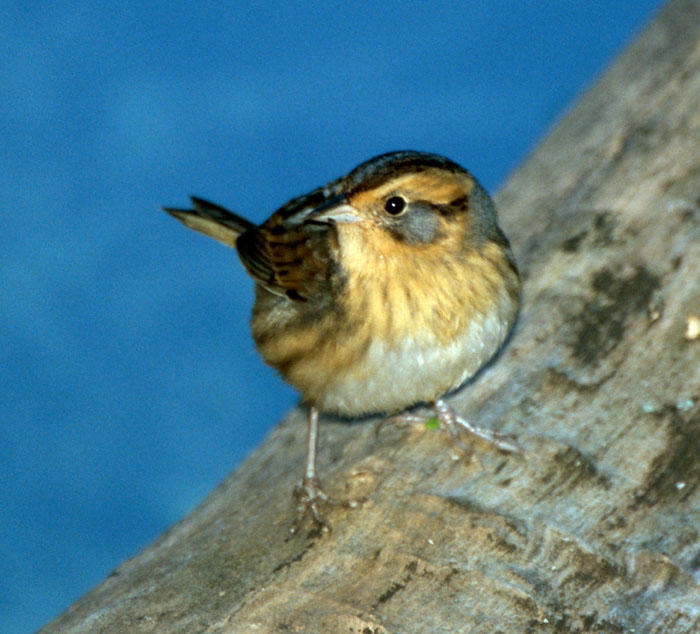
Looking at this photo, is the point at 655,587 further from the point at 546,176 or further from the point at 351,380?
the point at 546,176

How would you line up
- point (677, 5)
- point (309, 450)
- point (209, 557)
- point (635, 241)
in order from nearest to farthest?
1. point (209, 557)
2. point (309, 450)
3. point (635, 241)
4. point (677, 5)

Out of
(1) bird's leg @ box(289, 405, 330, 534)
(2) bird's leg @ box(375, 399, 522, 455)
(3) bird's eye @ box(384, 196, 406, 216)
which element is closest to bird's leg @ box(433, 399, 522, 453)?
(2) bird's leg @ box(375, 399, 522, 455)

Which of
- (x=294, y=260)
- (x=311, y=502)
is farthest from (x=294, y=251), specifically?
(x=311, y=502)

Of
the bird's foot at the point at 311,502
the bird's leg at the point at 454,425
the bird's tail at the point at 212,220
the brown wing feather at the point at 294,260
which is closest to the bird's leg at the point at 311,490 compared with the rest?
the bird's foot at the point at 311,502

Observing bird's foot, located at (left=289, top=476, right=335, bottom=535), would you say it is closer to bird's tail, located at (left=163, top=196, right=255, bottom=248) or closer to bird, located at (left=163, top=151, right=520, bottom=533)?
bird, located at (left=163, top=151, right=520, bottom=533)

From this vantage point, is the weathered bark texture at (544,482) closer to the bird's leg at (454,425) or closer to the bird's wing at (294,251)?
the bird's leg at (454,425)

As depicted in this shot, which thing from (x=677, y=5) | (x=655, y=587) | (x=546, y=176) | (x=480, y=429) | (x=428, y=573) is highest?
(x=677, y=5)

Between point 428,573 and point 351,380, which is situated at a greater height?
point 351,380

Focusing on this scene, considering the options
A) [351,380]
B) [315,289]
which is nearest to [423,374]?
[351,380]
